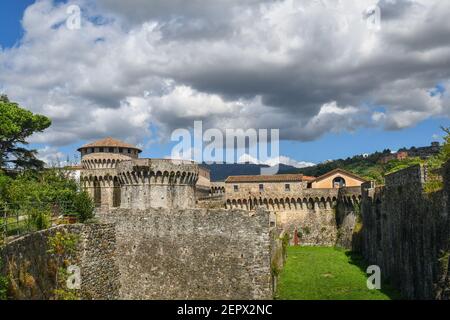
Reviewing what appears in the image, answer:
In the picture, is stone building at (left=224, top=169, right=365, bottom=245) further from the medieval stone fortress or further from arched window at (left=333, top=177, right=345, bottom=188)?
the medieval stone fortress

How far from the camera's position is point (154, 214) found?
23.5m

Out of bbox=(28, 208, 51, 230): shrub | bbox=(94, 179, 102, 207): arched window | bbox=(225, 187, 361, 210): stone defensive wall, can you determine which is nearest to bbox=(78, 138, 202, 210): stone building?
bbox=(94, 179, 102, 207): arched window

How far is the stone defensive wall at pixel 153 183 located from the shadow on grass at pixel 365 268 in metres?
17.2

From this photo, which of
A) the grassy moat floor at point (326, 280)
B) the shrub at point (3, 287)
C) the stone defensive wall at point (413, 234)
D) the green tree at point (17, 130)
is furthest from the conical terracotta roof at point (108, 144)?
the shrub at point (3, 287)

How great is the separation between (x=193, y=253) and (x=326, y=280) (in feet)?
43.6

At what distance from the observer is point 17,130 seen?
47.3m

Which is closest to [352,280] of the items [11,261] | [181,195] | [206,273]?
[206,273]

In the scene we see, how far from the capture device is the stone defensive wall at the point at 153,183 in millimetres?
42719

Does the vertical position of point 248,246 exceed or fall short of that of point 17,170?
it falls short

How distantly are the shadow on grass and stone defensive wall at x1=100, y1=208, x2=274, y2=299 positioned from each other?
897 centimetres

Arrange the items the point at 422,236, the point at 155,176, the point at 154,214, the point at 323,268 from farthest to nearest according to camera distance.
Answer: the point at 155,176, the point at 323,268, the point at 154,214, the point at 422,236
